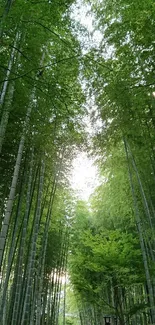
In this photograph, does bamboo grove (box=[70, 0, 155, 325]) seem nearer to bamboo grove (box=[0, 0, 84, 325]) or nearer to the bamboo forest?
the bamboo forest

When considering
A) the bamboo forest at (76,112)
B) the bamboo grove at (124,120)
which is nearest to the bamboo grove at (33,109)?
the bamboo forest at (76,112)

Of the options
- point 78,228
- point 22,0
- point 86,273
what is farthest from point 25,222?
point 78,228

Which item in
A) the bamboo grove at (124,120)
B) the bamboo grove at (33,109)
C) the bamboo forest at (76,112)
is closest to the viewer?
the bamboo grove at (33,109)

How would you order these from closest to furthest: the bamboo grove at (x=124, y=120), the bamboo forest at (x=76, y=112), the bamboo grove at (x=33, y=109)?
the bamboo grove at (x=33, y=109) < the bamboo forest at (x=76, y=112) < the bamboo grove at (x=124, y=120)

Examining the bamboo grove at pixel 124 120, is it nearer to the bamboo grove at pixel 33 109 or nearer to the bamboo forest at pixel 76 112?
the bamboo forest at pixel 76 112

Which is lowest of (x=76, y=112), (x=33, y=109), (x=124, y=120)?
(x=33, y=109)

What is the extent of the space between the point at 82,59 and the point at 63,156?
2286 millimetres

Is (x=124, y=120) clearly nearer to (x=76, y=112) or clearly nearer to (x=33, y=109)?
(x=76, y=112)

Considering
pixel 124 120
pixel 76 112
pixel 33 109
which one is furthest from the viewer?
pixel 76 112

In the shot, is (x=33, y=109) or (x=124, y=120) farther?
(x=124, y=120)

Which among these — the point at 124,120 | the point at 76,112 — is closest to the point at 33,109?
the point at 76,112

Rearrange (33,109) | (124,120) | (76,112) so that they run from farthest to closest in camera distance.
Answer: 1. (76,112)
2. (124,120)
3. (33,109)

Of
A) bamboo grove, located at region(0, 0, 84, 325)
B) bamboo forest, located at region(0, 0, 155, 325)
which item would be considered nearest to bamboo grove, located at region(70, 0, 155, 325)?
bamboo forest, located at region(0, 0, 155, 325)

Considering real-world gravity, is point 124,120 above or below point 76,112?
below
